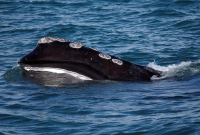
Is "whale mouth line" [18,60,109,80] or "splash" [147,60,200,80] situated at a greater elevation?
"whale mouth line" [18,60,109,80]

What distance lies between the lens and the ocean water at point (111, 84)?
727 cm

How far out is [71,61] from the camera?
9.24m

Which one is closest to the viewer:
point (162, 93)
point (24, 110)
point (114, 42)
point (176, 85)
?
point (24, 110)

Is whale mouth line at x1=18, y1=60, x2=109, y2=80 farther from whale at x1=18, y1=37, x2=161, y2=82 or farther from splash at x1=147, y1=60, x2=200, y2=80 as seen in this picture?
splash at x1=147, y1=60, x2=200, y2=80

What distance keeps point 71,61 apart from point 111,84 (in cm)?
108

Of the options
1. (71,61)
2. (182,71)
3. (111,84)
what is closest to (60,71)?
(71,61)

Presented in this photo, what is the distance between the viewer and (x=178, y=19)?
19.1 m

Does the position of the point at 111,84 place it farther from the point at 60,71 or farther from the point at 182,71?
the point at 182,71

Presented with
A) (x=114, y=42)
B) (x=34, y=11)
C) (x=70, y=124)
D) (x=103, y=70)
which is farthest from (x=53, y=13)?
(x=70, y=124)

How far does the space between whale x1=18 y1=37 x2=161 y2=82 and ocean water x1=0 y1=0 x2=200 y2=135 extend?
23cm

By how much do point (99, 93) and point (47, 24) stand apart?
1072 cm

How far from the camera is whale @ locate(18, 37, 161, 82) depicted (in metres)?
9.24

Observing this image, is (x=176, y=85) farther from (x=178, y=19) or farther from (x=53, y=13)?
(x=53, y=13)

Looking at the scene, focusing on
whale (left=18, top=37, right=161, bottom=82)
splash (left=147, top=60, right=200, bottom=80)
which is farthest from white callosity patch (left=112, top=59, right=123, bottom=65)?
splash (left=147, top=60, right=200, bottom=80)
